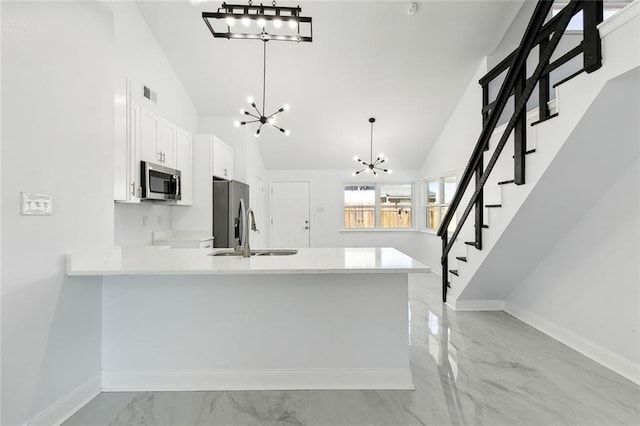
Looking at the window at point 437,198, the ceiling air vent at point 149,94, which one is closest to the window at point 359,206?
the window at point 437,198

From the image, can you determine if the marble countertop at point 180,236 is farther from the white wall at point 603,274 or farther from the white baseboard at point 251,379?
the white wall at point 603,274

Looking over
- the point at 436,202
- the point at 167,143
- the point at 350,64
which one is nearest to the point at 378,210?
the point at 436,202

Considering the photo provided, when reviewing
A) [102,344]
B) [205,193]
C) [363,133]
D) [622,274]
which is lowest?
[102,344]

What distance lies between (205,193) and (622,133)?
4245 millimetres

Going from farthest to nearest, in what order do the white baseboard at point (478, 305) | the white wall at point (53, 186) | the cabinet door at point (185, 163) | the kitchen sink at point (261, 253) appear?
the cabinet door at point (185, 163) → the white baseboard at point (478, 305) → the kitchen sink at point (261, 253) → the white wall at point (53, 186)

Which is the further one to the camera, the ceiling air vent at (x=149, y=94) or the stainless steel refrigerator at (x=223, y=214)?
the stainless steel refrigerator at (x=223, y=214)

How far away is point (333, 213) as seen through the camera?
7.48 m

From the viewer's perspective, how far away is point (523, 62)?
2.46m

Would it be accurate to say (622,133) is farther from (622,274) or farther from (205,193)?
A: (205,193)

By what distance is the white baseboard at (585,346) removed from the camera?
221 cm

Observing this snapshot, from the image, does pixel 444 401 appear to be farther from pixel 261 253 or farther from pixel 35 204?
pixel 35 204

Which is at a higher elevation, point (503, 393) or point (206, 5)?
point (206, 5)

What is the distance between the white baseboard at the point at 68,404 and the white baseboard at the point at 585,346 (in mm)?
3539

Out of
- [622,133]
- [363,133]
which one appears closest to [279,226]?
[363,133]
